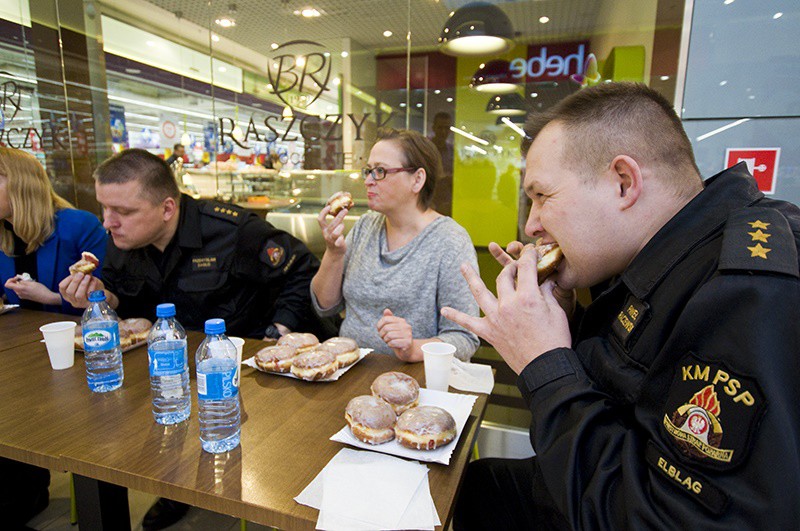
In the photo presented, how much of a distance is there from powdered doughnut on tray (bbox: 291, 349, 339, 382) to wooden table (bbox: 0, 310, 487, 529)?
1.2 inches

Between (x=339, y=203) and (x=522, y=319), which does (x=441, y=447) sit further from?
(x=339, y=203)

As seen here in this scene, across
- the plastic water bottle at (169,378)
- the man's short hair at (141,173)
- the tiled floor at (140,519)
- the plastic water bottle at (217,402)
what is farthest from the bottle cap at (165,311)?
the tiled floor at (140,519)

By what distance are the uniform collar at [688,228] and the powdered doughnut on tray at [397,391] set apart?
0.57 m

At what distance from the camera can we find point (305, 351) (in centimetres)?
145

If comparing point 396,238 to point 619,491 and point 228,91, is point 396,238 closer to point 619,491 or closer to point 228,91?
point 619,491

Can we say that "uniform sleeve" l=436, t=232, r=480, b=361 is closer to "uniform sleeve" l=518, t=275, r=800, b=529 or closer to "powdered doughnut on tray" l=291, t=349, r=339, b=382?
"powdered doughnut on tray" l=291, t=349, r=339, b=382

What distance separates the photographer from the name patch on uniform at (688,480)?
0.61 meters

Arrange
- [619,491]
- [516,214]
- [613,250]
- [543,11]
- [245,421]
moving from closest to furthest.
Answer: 1. [619,491]
2. [613,250]
3. [245,421]
4. [543,11]
5. [516,214]

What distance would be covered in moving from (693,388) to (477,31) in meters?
3.86

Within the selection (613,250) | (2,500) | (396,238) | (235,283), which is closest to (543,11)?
(396,238)

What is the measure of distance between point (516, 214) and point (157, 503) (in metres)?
3.49

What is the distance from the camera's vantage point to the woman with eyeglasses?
74.0 inches

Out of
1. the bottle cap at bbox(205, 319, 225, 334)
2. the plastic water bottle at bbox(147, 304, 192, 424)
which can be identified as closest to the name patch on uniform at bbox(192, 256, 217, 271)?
the plastic water bottle at bbox(147, 304, 192, 424)

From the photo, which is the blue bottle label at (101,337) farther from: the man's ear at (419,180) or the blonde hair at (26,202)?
the blonde hair at (26,202)
